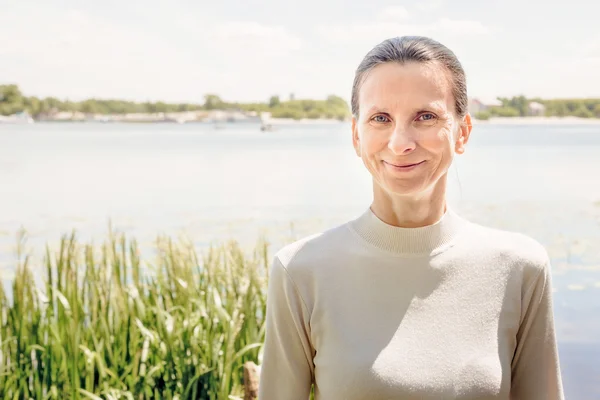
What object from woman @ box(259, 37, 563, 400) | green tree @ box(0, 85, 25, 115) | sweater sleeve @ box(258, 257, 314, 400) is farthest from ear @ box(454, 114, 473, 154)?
green tree @ box(0, 85, 25, 115)

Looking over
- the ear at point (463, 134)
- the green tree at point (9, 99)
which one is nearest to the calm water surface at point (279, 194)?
the ear at point (463, 134)

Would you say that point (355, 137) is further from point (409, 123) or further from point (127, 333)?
point (127, 333)

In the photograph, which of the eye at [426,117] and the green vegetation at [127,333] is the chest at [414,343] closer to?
the eye at [426,117]

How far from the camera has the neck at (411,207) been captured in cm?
107

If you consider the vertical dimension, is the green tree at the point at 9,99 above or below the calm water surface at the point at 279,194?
above

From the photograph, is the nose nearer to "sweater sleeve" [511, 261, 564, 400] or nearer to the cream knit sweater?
the cream knit sweater

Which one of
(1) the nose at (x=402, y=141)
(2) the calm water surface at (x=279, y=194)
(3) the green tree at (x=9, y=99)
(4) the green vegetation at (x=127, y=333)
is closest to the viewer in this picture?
(1) the nose at (x=402, y=141)

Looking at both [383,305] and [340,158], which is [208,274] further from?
[340,158]

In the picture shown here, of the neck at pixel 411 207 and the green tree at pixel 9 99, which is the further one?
the green tree at pixel 9 99

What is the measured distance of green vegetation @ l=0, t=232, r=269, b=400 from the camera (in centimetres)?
230

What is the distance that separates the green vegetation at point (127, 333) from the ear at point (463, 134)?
4.24 feet

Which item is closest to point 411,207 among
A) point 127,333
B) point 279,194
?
point 127,333

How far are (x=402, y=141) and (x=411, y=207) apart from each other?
118 mm

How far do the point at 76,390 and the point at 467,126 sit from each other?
1.64m
